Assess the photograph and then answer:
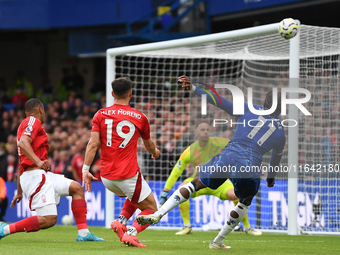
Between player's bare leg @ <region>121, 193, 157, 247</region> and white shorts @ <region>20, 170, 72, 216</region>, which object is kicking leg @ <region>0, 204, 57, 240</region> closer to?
white shorts @ <region>20, 170, 72, 216</region>

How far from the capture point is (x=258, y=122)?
21.3 feet

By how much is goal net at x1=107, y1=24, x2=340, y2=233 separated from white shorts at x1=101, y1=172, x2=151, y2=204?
127 inches

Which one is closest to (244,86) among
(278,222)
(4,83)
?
(278,222)

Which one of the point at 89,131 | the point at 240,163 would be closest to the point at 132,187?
the point at 240,163

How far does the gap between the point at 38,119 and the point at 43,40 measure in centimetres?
1890

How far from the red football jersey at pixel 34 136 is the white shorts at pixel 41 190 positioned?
145mm

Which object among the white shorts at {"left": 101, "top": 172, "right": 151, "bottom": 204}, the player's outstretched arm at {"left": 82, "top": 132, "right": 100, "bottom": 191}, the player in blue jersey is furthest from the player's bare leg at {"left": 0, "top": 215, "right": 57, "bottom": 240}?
the player in blue jersey

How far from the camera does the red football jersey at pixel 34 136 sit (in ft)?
23.1

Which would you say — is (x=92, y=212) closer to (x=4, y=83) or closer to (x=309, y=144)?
(x=309, y=144)

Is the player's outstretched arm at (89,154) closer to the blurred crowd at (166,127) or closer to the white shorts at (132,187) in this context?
the white shorts at (132,187)

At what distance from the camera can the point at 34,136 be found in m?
7.06

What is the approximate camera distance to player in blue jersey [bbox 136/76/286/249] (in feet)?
20.7

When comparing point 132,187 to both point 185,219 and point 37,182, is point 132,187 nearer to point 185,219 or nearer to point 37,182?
point 37,182

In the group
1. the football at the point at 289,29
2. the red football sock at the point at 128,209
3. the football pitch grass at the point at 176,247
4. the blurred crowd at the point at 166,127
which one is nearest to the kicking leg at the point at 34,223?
the football pitch grass at the point at 176,247
